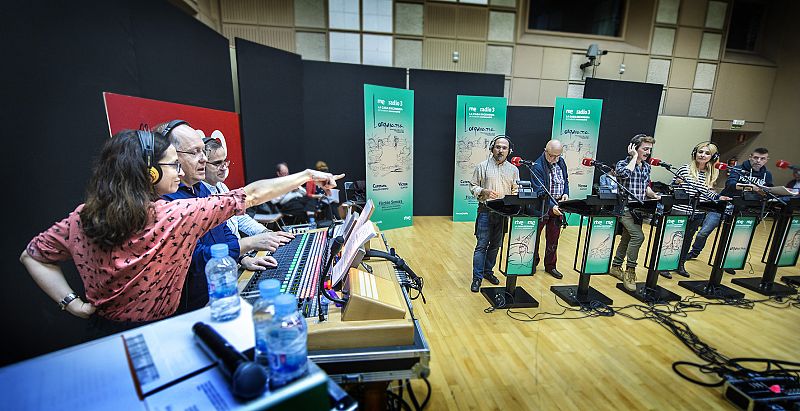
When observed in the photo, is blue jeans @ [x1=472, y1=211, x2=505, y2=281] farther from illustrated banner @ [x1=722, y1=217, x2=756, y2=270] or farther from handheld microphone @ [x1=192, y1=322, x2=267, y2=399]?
handheld microphone @ [x1=192, y1=322, x2=267, y2=399]

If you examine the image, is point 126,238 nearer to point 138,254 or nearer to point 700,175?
point 138,254

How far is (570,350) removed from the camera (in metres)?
2.43

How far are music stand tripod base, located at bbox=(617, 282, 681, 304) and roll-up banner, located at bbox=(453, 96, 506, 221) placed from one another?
305cm

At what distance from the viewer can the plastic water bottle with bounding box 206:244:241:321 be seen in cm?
85

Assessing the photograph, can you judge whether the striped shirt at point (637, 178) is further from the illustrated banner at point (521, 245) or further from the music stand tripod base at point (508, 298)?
the music stand tripod base at point (508, 298)

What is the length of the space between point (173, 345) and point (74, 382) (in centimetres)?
16

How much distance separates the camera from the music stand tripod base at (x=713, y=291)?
10.8ft

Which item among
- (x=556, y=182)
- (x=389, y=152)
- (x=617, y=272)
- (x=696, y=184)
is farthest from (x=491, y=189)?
(x=696, y=184)

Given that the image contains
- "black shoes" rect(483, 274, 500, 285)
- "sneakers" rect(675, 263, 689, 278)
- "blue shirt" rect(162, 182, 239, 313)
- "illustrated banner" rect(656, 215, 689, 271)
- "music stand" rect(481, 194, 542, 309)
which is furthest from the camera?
"sneakers" rect(675, 263, 689, 278)

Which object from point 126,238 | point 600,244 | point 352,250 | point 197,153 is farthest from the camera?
point 600,244

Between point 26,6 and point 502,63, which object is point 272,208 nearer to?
point 26,6

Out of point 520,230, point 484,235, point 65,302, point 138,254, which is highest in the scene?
point 138,254

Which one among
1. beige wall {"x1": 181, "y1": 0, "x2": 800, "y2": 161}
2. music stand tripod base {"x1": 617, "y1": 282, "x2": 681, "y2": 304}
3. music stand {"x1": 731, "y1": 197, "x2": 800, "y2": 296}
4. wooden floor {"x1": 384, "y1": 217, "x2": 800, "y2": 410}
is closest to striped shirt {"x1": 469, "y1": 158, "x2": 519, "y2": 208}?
wooden floor {"x1": 384, "y1": 217, "x2": 800, "y2": 410}

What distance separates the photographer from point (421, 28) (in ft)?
20.8
